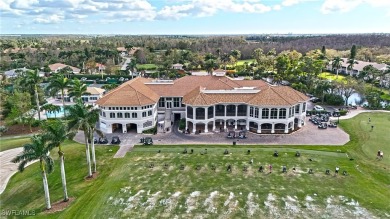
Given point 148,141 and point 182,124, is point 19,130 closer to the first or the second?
point 148,141

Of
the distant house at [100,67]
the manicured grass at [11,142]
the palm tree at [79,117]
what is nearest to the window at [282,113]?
the palm tree at [79,117]

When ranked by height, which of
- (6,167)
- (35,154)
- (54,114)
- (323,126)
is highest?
(35,154)

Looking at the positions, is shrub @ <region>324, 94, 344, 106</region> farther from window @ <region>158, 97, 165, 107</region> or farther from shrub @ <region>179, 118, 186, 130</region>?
window @ <region>158, 97, 165, 107</region>

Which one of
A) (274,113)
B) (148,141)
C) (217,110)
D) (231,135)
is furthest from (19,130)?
(274,113)

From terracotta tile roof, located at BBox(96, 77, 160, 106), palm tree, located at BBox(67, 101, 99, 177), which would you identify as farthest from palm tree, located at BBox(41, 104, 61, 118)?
palm tree, located at BBox(67, 101, 99, 177)

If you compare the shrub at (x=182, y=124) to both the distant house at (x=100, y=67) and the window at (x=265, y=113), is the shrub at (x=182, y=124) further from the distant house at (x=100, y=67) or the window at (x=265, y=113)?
the distant house at (x=100, y=67)

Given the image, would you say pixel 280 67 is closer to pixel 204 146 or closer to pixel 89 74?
pixel 204 146

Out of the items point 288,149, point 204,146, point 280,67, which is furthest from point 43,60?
point 288,149
